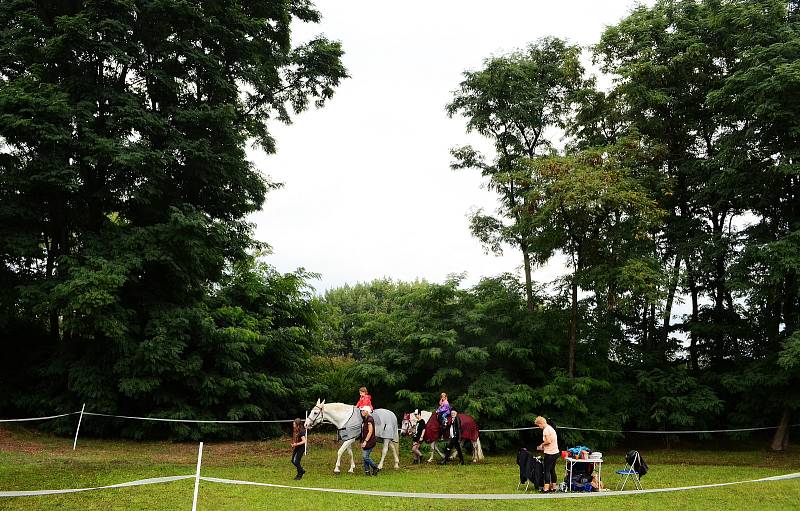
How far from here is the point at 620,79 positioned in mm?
24562

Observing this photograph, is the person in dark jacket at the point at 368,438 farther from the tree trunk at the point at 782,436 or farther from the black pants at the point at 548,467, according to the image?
the tree trunk at the point at 782,436

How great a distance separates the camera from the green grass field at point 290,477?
11398 mm

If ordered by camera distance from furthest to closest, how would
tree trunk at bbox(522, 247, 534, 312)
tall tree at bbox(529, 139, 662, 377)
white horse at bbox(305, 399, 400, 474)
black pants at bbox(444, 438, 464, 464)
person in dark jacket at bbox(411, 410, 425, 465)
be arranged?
tree trunk at bbox(522, 247, 534, 312), tall tree at bbox(529, 139, 662, 377), person in dark jacket at bbox(411, 410, 425, 465), black pants at bbox(444, 438, 464, 464), white horse at bbox(305, 399, 400, 474)

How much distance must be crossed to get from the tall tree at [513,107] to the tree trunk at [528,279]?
4 centimetres

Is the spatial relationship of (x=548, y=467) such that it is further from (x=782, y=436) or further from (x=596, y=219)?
(x=782, y=436)

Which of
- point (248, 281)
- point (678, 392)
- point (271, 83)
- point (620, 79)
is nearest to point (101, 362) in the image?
point (248, 281)

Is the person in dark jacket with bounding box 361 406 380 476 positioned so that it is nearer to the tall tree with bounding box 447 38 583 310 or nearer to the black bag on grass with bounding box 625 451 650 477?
the black bag on grass with bounding box 625 451 650 477

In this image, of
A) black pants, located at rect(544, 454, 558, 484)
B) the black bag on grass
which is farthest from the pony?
the black bag on grass

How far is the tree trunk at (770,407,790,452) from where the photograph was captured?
2112 centimetres

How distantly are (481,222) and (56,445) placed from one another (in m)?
16.5

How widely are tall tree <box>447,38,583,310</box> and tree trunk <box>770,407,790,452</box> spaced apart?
371 inches

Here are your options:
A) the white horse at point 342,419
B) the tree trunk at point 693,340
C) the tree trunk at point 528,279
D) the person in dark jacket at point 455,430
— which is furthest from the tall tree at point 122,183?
the tree trunk at point 693,340

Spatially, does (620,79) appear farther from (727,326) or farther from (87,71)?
(87,71)

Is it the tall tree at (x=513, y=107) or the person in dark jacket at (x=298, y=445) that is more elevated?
the tall tree at (x=513, y=107)
